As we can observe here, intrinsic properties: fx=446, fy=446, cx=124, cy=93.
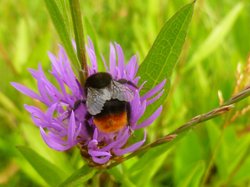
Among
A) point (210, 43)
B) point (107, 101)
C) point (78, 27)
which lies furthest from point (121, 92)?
point (210, 43)

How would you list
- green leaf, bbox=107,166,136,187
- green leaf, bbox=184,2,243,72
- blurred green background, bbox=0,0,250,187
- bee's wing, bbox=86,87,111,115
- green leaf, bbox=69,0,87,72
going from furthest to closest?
green leaf, bbox=184,2,243,72 < blurred green background, bbox=0,0,250,187 < green leaf, bbox=107,166,136,187 < bee's wing, bbox=86,87,111,115 < green leaf, bbox=69,0,87,72

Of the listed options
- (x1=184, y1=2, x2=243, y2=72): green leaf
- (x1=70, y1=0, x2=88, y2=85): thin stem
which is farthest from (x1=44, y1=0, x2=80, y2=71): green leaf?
(x1=184, y1=2, x2=243, y2=72): green leaf

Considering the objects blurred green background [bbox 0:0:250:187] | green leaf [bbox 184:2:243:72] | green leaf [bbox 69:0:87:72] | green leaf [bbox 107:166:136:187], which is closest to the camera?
green leaf [bbox 69:0:87:72]

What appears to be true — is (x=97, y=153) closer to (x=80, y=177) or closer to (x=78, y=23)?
(x=80, y=177)

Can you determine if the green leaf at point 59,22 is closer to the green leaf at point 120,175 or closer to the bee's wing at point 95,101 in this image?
the bee's wing at point 95,101

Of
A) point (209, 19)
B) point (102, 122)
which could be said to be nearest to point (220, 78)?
point (209, 19)

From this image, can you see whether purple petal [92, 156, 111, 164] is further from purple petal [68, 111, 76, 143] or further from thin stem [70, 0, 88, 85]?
thin stem [70, 0, 88, 85]

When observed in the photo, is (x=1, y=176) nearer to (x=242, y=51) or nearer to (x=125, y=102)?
(x=125, y=102)
